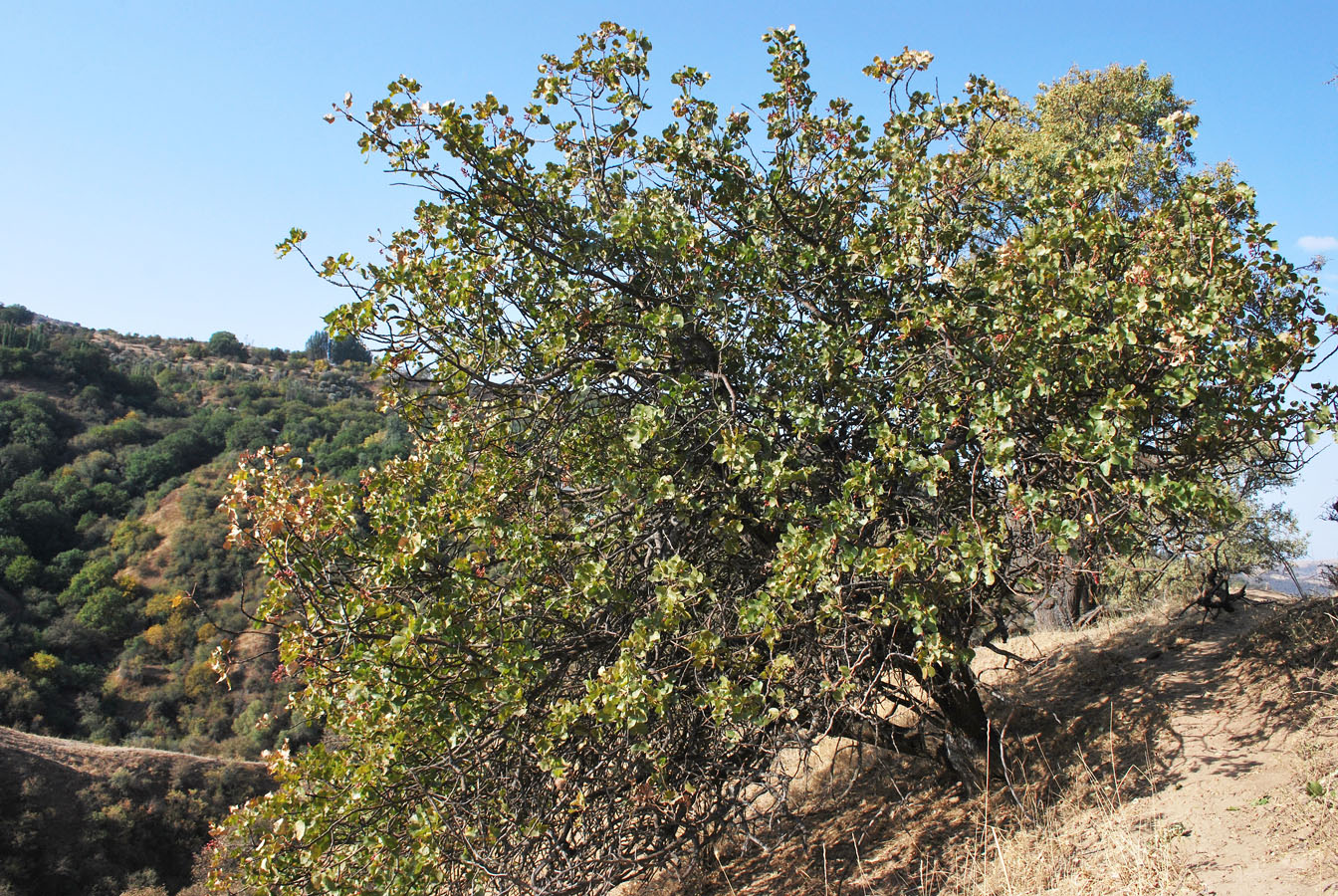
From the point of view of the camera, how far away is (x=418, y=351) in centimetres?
503

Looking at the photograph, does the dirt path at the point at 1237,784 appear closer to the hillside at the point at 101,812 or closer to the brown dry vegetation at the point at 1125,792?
the brown dry vegetation at the point at 1125,792

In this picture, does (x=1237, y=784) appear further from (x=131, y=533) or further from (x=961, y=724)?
(x=131, y=533)

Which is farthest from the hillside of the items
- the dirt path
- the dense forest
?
the dirt path

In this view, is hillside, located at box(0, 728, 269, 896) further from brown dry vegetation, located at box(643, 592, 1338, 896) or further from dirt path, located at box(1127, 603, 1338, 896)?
dirt path, located at box(1127, 603, 1338, 896)

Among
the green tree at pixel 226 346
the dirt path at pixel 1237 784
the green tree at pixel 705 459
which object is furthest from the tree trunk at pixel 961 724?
the green tree at pixel 226 346

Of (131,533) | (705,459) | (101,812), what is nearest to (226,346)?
(131,533)

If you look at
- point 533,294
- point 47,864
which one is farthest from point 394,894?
point 47,864

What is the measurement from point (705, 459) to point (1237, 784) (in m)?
3.66

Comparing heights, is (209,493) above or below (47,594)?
→ above

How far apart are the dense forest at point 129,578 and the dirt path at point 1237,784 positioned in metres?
15.6

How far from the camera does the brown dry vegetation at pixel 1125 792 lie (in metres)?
4.11

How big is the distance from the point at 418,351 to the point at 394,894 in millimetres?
3023

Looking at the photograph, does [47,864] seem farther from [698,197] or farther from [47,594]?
[47,594]

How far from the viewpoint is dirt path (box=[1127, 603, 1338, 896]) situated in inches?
151
